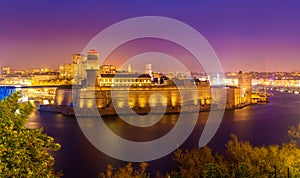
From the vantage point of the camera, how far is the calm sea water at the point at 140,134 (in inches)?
205

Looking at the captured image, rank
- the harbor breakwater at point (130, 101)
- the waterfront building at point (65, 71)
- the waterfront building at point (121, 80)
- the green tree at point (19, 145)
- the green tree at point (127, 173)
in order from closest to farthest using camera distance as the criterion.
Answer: the green tree at point (19, 145) → the green tree at point (127, 173) → the harbor breakwater at point (130, 101) → the waterfront building at point (121, 80) → the waterfront building at point (65, 71)

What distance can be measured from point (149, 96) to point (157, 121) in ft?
6.92

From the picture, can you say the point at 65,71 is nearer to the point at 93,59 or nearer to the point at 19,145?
the point at 93,59

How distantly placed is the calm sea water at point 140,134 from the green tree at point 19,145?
3453mm

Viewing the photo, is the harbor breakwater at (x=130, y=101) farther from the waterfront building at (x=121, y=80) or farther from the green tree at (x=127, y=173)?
the green tree at (x=127, y=173)

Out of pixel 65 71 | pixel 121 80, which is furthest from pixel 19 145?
pixel 65 71

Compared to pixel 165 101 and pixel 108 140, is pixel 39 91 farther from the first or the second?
pixel 108 140

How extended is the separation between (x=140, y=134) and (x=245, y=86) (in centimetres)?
979

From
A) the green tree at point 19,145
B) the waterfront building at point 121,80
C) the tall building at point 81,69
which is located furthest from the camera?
the tall building at point 81,69

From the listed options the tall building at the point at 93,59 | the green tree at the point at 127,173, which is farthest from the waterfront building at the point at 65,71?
the green tree at the point at 127,173

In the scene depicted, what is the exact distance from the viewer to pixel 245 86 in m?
16.3

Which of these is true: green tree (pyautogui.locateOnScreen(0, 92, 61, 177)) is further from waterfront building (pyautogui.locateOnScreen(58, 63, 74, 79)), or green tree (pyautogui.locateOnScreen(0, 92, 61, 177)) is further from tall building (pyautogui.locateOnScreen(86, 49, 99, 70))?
waterfront building (pyautogui.locateOnScreen(58, 63, 74, 79))

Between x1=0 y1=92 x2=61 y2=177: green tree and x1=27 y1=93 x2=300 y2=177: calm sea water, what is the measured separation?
11.3ft

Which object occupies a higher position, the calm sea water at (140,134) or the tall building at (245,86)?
the tall building at (245,86)
